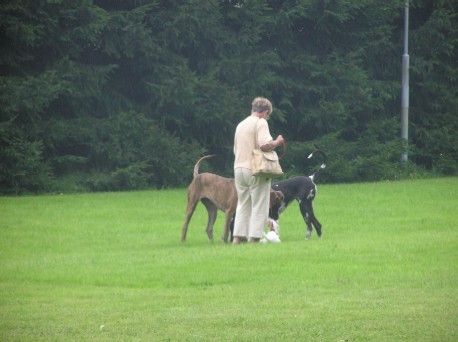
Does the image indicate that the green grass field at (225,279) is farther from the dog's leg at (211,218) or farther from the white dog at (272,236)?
the white dog at (272,236)

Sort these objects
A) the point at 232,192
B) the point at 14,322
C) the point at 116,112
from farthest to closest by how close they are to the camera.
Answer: the point at 116,112
the point at 232,192
the point at 14,322

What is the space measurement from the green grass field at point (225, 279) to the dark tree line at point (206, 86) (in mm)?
6630

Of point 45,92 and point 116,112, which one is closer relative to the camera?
point 45,92

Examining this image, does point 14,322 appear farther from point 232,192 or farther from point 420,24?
point 420,24

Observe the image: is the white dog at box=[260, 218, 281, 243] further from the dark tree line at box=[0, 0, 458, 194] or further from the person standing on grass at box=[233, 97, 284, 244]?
the dark tree line at box=[0, 0, 458, 194]

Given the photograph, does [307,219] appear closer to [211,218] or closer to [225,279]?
[211,218]

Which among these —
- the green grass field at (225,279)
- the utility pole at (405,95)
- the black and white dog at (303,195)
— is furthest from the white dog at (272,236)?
the utility pole at (405,95)

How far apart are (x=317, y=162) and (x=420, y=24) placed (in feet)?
22.4

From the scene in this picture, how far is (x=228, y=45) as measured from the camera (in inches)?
1248

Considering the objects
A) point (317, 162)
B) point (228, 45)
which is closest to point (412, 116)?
point (317, 162)

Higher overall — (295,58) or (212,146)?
(295,58)

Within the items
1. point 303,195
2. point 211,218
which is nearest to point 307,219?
point 303,195

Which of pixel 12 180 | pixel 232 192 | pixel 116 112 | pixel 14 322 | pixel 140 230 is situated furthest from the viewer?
pixel 116 112

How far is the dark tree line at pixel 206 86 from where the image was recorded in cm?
2731
